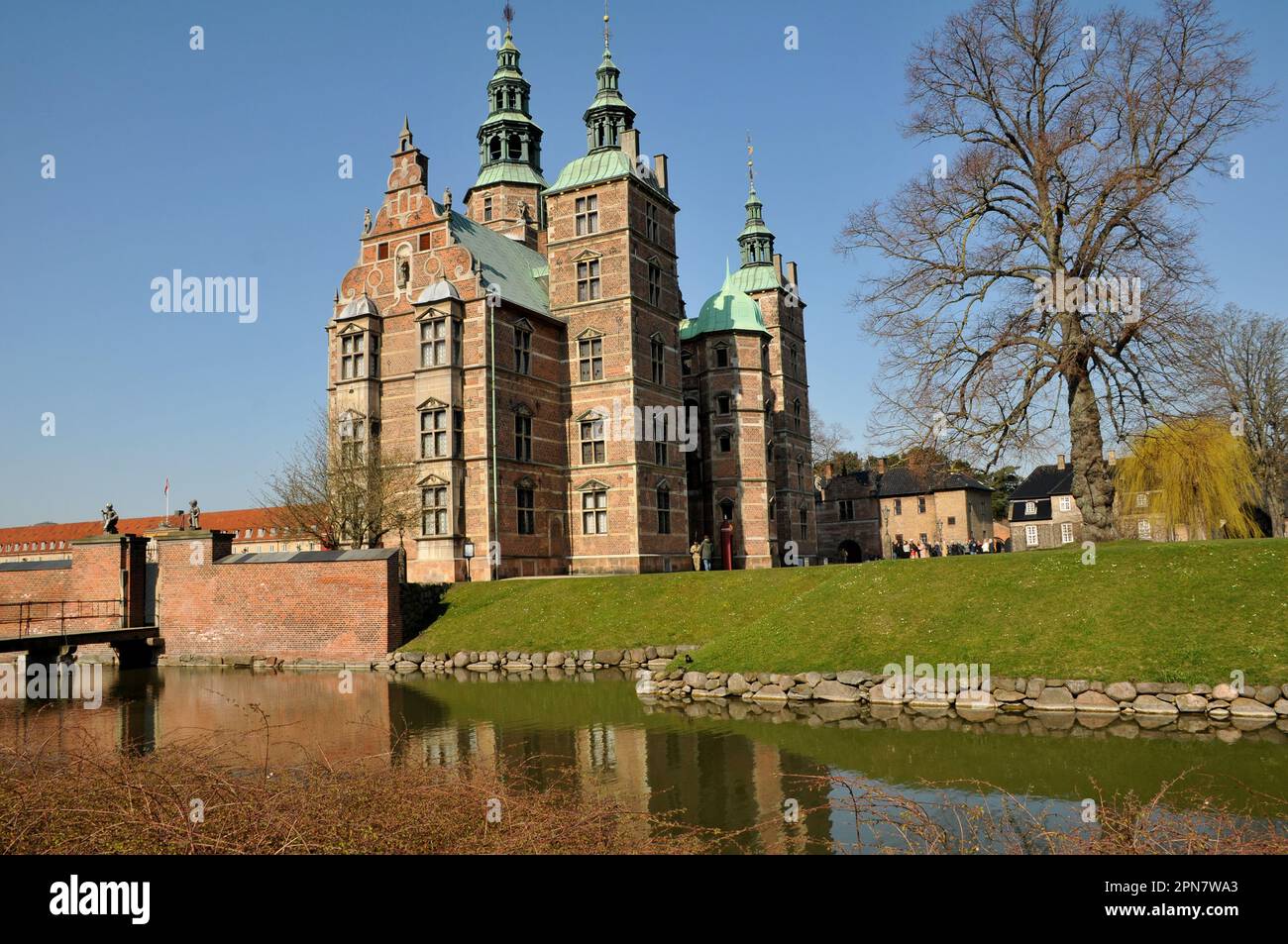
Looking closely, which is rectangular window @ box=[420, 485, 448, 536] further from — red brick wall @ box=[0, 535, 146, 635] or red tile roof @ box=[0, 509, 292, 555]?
red tile roof @ box=[0, 509, 292, 555]

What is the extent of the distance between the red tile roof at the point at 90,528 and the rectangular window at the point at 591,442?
171ft

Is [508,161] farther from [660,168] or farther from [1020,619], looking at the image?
[1020,619]

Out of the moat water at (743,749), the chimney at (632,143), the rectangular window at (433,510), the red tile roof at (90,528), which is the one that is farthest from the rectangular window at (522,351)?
the red tile roof at (90,528)

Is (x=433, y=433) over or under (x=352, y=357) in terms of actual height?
under

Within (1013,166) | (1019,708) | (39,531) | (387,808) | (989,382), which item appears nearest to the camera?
(387,808)

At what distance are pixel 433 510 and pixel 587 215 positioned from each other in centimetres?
1549

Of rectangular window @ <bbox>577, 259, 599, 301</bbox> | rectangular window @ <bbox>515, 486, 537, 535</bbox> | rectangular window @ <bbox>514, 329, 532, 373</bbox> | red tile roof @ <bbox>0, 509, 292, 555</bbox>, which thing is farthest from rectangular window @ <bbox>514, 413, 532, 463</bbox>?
red tile roof @ <bbox>0, 509, 292, 555</bbox>

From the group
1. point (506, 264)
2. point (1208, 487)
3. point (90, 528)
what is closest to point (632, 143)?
point (506, 264)

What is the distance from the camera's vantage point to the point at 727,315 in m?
47.9

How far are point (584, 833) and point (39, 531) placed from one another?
10556 centimetres
